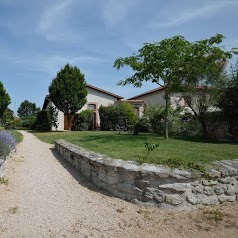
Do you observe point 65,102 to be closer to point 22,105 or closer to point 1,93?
point 1,93

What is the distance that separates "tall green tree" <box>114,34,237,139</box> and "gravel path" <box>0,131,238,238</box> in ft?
20.4

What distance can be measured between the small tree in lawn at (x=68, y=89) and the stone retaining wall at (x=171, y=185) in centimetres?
1684

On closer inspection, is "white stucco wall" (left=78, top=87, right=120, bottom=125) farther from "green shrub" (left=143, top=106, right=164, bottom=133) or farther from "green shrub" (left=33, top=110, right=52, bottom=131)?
"green shrub" (left=143, top=106, right=164, bottom=133)

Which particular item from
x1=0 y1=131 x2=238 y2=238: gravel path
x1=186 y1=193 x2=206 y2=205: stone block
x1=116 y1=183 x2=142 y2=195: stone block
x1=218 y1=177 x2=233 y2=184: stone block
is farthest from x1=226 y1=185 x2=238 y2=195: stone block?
x1=116 y1=183 x2=142 y2=195: stone block

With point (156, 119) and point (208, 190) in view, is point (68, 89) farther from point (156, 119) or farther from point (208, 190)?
point (208, 190)

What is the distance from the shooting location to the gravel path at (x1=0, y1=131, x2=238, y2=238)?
12.2 ft

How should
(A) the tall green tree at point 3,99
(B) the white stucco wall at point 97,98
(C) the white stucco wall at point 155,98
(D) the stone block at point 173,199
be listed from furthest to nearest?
(A) the tall green tree at point 3,99
(B) the white stucco wall at point 97,98
(C) the white stucco wall at point 155,98
(D) the stone block at point 173,199

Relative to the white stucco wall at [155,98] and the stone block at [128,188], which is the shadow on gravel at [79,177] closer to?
the stone block at [128,188]

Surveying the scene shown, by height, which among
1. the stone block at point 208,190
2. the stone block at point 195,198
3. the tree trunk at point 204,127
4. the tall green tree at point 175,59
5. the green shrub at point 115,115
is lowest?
the stone block at point 195,198

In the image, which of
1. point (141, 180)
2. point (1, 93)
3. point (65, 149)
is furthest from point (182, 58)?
point (1, 93)

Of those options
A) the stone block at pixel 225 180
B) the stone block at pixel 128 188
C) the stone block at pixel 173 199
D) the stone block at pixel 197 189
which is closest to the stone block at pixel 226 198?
the stone block at pixel 225 180

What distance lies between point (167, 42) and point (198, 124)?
5.90m

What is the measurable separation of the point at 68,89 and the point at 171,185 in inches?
703

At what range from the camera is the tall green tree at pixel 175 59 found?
32.8ft
